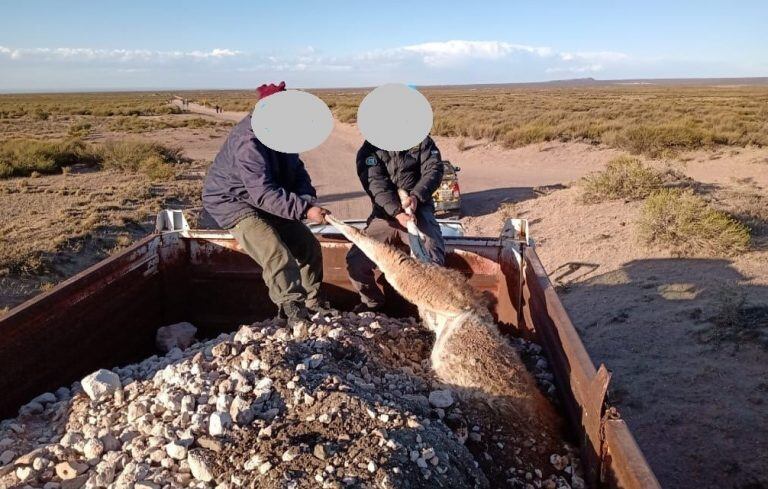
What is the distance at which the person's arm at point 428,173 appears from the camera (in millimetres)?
4203

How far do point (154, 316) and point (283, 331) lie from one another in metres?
1.23

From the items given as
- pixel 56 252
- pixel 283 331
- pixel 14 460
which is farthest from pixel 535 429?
pixel 56 252

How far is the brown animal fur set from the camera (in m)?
2.50

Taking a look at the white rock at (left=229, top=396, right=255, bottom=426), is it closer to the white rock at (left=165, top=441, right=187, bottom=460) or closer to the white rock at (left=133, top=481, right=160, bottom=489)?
the white rock at (left=165, top=441, right=187, bottom=460)

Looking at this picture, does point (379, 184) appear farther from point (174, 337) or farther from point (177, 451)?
point (177, 451)

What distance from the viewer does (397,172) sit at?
4375mm

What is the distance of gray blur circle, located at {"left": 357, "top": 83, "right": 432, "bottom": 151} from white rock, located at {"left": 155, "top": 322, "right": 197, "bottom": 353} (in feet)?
5.83

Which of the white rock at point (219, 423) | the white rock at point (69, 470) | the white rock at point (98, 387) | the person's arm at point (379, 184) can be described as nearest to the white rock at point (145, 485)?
the white rock at point (219, 423)

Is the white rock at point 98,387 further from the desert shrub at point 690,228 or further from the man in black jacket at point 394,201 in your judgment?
the desert shrub at point 690,228

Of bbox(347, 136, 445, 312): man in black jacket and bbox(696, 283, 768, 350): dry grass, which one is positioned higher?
bbox(347, 136, 445, 312): man in black jacket

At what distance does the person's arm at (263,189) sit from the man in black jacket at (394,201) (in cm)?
71

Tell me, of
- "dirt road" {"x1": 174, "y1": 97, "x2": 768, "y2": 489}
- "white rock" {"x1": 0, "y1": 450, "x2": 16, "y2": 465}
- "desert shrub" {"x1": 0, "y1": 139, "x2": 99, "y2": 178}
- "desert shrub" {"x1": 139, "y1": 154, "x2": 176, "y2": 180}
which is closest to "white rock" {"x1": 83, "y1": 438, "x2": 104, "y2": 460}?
"white rock" {"x1": 0, "y1": 450, "x2": 16, "y2": 465}

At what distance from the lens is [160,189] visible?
13805 mm

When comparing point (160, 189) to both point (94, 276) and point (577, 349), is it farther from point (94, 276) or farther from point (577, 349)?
point (577, 349)
